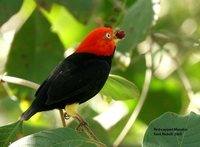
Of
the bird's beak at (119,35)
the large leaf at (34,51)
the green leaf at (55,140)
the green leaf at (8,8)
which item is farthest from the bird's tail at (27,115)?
the large leaf at (34,51)

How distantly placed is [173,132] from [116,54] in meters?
2.03

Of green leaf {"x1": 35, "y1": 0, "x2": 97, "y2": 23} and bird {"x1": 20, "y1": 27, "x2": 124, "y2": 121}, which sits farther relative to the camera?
green leaf {"x1": 35, "y1": 0, "x2": 97, "y2": 23}

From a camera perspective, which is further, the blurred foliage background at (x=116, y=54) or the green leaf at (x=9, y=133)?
the blurred foliage background at (x=116, y=54)

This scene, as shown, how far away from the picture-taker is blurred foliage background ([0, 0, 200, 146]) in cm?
491

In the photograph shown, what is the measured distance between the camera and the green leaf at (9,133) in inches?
142

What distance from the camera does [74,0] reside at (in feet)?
16.4

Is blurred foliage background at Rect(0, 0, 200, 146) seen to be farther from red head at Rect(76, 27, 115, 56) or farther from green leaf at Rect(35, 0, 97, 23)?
red head at Rect(76, 27, 115, 56)

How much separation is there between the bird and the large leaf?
2.54ft

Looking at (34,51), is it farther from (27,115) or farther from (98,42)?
(27,115)

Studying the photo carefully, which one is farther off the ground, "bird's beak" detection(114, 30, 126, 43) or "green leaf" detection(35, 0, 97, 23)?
"green leaf" detection(35, 0, 97, 23)

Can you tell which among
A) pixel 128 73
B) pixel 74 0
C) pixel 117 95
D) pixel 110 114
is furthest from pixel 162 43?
pixel 117 95

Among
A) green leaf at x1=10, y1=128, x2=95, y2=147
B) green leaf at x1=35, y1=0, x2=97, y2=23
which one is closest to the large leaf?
green leaf at x1=35, y1=0, x2=97, y2=23

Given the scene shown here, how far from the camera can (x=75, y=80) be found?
4.18 meters

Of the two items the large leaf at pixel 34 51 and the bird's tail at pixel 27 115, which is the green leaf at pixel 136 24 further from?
the bird's tail at pixel 27 115
